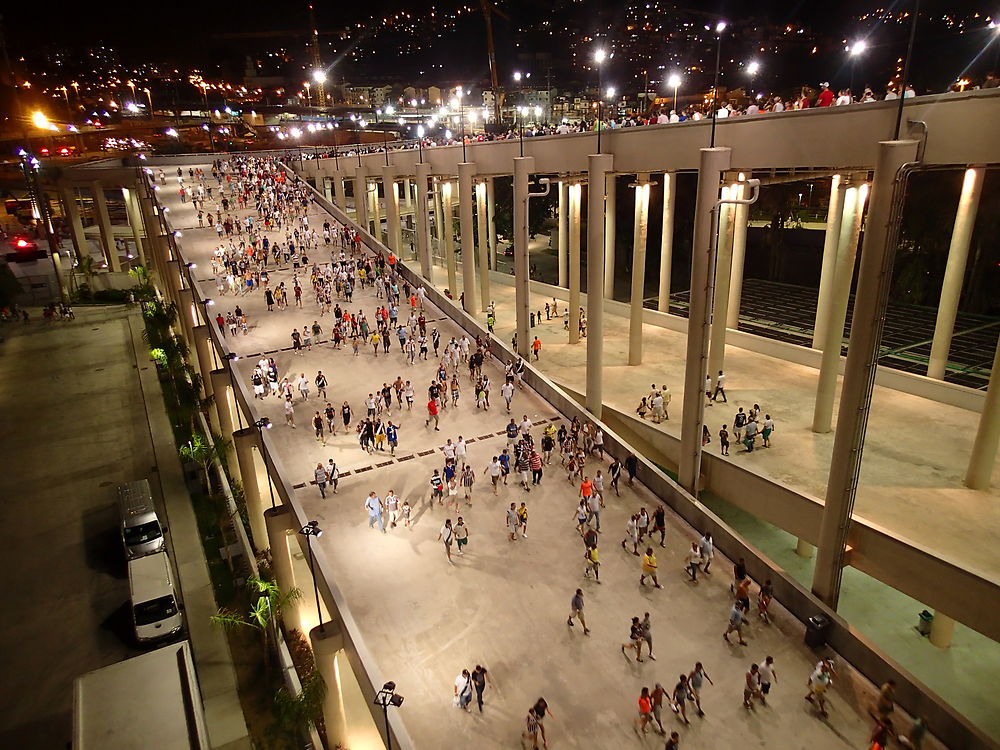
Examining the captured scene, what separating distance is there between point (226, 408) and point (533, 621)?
44.8ft

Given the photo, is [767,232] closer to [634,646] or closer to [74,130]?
[634,646]

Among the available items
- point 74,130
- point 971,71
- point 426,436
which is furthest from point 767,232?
point 74,130

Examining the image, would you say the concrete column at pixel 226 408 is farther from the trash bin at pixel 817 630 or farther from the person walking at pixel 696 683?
the trash bin at pixel 817 630

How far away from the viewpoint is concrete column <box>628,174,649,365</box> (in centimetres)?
2603

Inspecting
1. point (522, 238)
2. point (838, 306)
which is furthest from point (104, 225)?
point (838, 306)

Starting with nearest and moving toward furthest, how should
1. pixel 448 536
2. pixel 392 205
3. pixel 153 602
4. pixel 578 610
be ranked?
pixel 578 610
pixel 448 536
pixel 153 602
pixel 392 205

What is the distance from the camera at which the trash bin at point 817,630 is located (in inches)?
479

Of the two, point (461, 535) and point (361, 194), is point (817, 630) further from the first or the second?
point (361, 194)

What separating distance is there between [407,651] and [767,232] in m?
41.2

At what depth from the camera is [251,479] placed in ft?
60.7

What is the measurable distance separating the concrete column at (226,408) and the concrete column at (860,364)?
16718 mm

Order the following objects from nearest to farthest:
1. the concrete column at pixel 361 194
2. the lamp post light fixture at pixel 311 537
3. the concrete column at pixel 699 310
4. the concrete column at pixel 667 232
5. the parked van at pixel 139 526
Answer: the lamp post light fixture at pixel 311 537, the concrete column at pixel 699 310, the parked van at pixel 139 526, the concrete column at pixel 667 232, the concrete column at pixel 361 194

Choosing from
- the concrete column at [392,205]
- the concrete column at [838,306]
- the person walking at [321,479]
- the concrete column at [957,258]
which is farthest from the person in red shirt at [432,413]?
the concrete column at [392,205]

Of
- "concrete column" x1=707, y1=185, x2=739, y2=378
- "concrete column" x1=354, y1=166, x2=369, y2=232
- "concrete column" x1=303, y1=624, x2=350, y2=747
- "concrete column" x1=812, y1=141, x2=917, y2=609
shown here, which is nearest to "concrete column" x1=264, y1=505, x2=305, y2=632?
"concrete column" x1=303, y1=624, x2=350, y2=747
